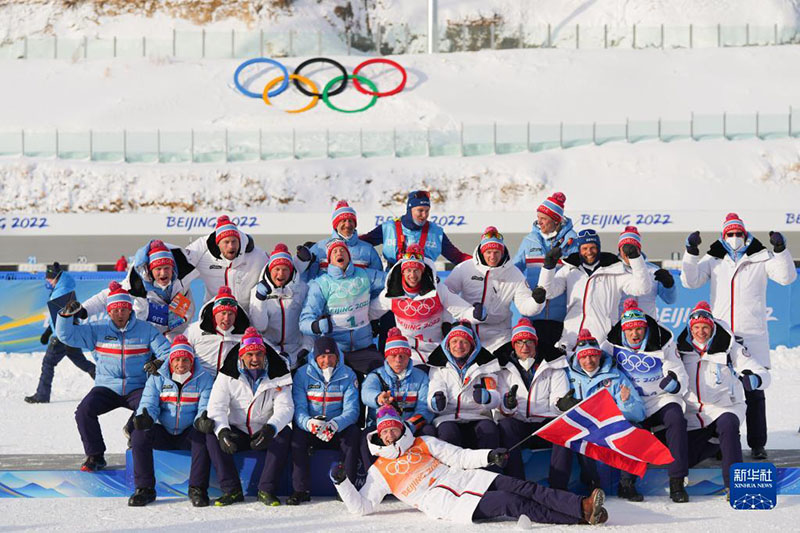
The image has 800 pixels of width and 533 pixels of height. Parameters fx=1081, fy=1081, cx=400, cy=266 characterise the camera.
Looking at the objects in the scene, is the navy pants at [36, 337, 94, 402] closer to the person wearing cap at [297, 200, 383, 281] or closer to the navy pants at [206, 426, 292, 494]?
the person wearing cap at [297, 200, 383, 281]

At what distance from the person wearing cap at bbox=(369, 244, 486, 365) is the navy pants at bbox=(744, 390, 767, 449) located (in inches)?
91.0

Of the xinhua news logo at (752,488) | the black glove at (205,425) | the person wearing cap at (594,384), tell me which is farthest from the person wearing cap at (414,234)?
the xinhua news logo at (752,488)

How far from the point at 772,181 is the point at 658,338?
28.6 meters

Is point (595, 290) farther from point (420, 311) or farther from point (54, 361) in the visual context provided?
point (54, 361)

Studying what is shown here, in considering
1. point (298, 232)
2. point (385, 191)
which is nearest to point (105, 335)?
point (298, 232)

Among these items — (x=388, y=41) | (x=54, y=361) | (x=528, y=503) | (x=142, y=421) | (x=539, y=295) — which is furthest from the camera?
(x=388, y=41)

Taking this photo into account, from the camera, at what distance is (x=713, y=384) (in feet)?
27.0

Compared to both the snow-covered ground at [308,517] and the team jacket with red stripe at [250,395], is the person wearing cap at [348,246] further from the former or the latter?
the snow-covered ground at [308,517]

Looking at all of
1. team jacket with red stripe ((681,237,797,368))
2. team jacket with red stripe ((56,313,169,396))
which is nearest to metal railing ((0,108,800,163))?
team jacket with red stripe ((681,237,797,368))

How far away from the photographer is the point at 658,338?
27.0ft

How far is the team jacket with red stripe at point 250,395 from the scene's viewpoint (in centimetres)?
794

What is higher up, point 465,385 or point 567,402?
point 465,385

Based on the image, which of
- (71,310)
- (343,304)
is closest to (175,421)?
(71,310)

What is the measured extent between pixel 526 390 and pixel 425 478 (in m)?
1.18
